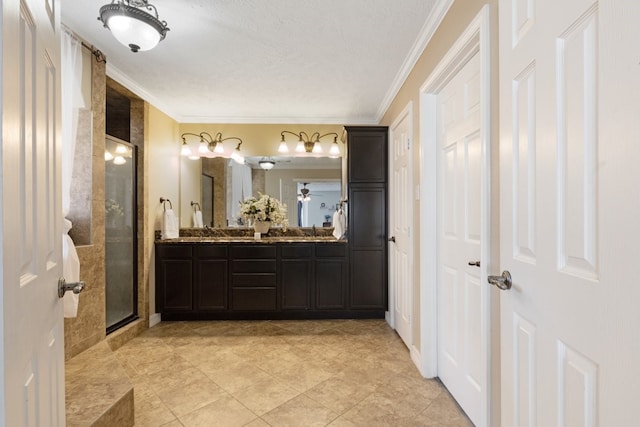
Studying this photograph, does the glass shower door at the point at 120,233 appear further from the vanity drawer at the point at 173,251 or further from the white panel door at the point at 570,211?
the white panel door at the point at 570,211

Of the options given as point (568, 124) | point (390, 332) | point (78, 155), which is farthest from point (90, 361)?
point (568, 124)

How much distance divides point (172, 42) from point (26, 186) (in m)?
1.89

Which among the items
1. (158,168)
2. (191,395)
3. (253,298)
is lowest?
(191,395)

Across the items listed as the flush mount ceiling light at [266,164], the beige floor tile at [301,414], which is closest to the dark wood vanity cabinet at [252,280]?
the flush mount ceiling light at [266,164]

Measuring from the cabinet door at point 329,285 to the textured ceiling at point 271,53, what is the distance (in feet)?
5.96

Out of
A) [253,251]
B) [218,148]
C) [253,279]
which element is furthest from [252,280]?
[218,148]

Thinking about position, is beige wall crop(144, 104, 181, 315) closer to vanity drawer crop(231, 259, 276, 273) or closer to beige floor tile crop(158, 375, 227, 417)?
vanity drawer crop(231, 259, 276, 273)

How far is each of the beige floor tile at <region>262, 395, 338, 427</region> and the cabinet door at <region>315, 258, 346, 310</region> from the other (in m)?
1.45

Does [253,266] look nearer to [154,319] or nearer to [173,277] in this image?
[173,277]

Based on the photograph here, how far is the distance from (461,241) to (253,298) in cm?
234

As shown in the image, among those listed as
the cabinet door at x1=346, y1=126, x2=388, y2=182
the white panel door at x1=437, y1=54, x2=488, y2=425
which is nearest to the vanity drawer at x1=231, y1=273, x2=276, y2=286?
the cabinet door at x1=346, y1=126, x2=388, y2=182

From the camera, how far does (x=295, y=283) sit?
337cm

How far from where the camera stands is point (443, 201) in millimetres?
2025

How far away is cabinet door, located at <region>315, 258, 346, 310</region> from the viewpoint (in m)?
3.37
